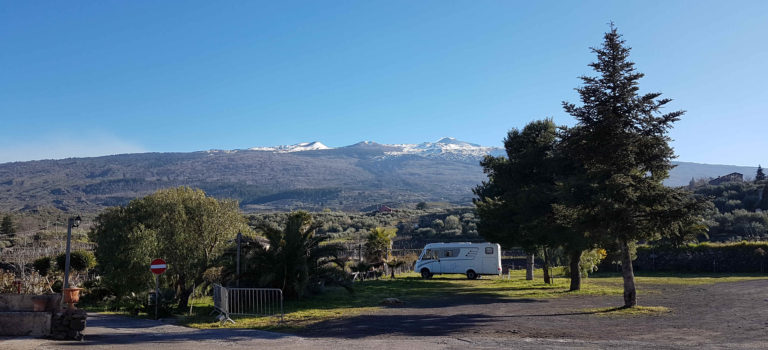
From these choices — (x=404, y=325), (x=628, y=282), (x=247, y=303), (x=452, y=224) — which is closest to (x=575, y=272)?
(x=628, y=282)

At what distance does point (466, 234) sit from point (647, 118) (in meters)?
34.9

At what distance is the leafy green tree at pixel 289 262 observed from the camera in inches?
714

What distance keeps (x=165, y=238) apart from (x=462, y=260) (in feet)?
57.6

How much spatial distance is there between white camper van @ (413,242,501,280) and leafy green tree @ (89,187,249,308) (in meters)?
14.0

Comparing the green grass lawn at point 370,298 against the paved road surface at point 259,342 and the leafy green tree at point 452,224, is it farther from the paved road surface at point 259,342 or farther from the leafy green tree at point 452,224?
the leafy green tree at point 452,224

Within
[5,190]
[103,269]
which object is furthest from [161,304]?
[5,190]

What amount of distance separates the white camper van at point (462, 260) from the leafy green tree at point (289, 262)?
1347cm

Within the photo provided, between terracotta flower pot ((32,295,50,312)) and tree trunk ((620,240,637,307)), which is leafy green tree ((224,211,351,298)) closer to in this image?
terracotta flower pot ((32,295,50,312))

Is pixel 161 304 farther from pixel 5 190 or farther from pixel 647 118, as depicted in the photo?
pixel 5 190

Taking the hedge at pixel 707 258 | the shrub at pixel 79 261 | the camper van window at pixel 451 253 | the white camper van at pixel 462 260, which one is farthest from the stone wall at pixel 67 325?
the hedge at pixel 707 258

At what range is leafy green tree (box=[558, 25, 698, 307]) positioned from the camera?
1529 centimetres

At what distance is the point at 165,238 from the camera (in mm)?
20359

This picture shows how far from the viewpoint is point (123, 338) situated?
39.7ft

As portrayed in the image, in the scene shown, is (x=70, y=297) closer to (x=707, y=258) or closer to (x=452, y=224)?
→ (x=707, y=258)
